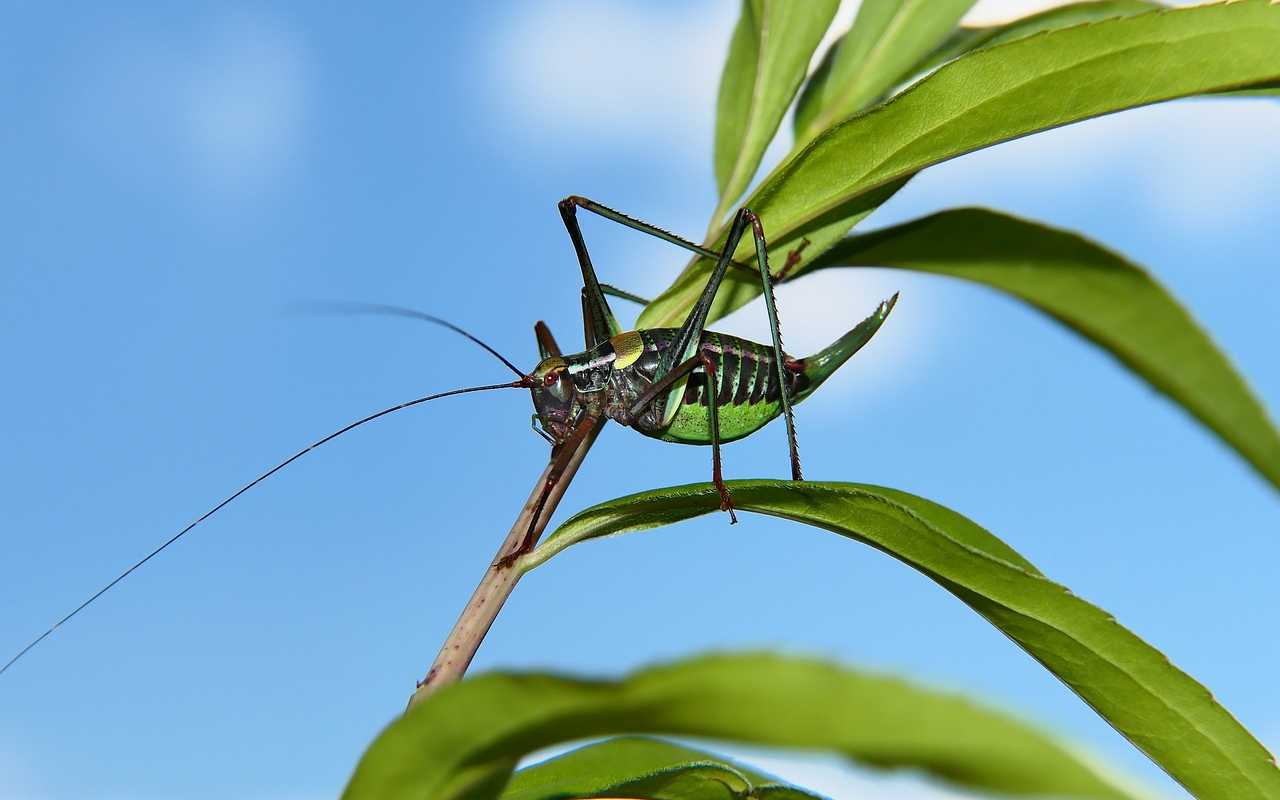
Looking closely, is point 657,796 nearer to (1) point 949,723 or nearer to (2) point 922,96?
(1) point 949,723

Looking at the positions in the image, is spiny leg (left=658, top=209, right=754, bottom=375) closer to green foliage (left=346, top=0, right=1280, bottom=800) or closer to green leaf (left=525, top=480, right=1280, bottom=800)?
green foliage (left=346, top=0, right=1280, bottom=800)

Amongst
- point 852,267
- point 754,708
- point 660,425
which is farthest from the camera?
point 660,425

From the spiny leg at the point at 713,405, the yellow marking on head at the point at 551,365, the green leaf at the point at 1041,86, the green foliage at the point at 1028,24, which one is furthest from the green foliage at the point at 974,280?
the yellow marking on head at the point at 551,365

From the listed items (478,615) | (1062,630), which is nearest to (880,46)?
(1062,630)

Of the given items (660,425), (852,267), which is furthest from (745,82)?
(660,425)

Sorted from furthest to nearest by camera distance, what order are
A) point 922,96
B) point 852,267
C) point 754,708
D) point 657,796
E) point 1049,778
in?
point 852,267 < point 922,96 < point 657,796 < point 754,708 < point 1049,778

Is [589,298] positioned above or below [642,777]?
above

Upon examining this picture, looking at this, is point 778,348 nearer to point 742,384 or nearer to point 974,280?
point 742,384
